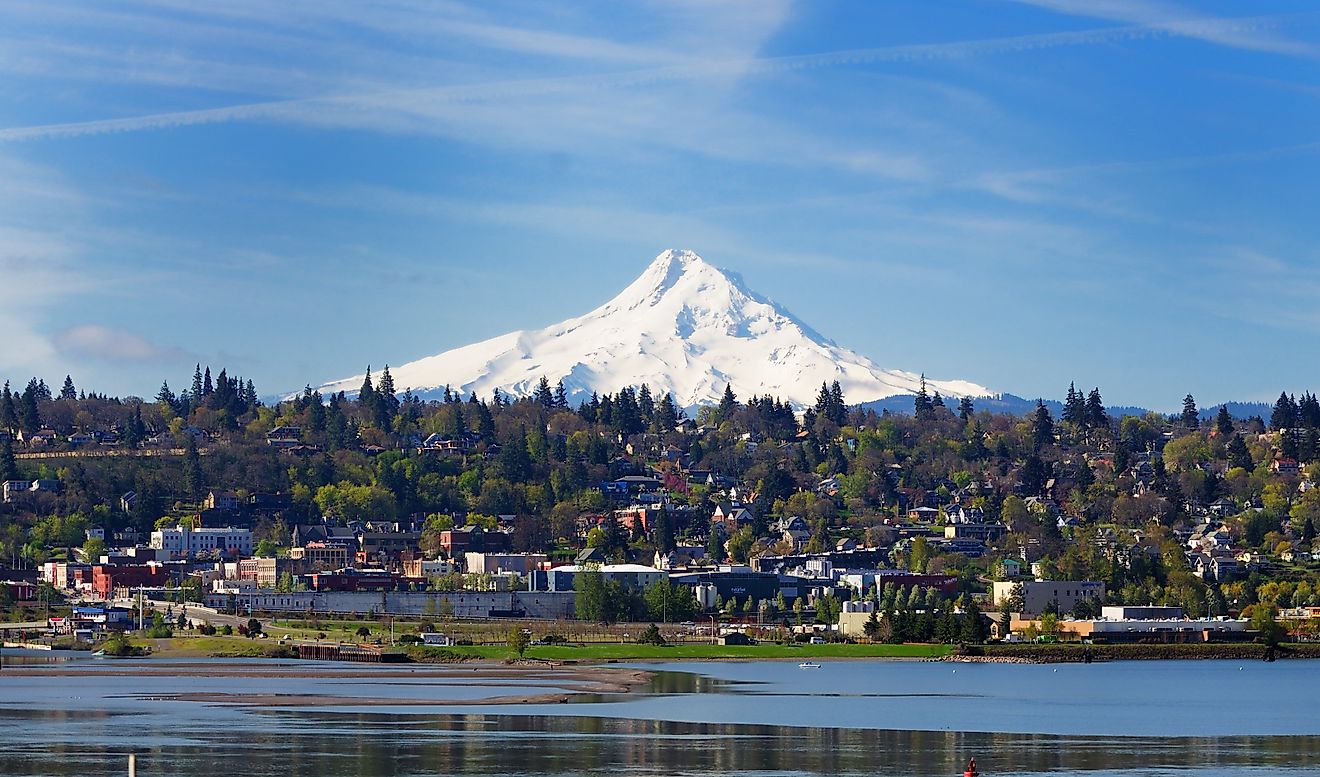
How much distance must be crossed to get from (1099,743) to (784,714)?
1771 cm

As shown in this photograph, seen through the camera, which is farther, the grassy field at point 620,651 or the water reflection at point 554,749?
the grassy field at point 620,651

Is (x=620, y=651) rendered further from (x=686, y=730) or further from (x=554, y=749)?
(x=554, y=749)

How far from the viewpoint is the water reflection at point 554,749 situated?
78375mm

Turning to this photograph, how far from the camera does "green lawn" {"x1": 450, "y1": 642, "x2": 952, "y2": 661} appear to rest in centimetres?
16225

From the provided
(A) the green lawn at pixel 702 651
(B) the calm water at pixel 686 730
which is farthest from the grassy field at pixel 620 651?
(B) the calm water at pixel 686 730

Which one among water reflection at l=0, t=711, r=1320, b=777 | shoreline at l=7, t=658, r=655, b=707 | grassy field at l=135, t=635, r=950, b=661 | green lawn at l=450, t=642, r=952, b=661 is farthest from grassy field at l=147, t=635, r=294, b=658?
water reflection at l=0, t=711, r=1320, b=777

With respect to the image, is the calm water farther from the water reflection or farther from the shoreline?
the shoreline

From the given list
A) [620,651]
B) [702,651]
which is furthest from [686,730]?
[702,651]

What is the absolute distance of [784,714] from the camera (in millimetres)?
104562

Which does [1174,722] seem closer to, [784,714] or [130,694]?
[784,714]

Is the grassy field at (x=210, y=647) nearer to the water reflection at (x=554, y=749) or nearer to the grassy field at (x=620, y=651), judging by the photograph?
the grassy field at (x=620, y=651)

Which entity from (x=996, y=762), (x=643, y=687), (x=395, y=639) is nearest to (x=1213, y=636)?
(x=395, y=639)

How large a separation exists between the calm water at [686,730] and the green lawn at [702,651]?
26283mm

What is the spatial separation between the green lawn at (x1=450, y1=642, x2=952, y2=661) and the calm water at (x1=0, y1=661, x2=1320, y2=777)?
86.2 feet
